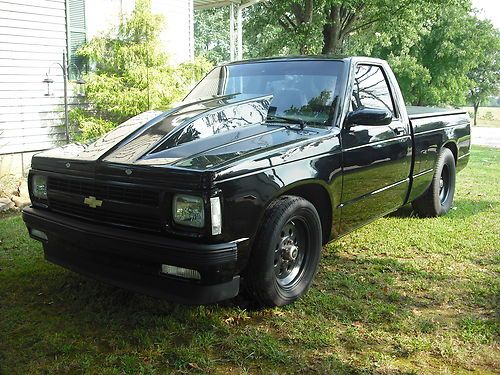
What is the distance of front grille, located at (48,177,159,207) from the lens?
3.06 m

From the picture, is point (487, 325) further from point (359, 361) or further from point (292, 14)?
point (292, 14)

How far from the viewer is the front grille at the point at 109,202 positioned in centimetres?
306

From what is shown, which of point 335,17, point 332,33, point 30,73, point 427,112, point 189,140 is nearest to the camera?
point 189,140

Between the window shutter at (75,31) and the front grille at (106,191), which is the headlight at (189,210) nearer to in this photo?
the front grille at (106,191)

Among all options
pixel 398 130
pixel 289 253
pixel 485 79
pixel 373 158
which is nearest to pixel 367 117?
pixel 373 158

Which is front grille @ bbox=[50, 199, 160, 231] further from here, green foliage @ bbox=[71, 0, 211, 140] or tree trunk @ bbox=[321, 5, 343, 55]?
tree trunk @ bbox=[321, 5, 343, 55]

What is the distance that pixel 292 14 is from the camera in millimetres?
21375

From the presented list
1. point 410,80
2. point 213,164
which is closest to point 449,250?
point 213,164

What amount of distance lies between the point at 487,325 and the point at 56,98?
7978 mm

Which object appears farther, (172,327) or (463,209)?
(463,209)

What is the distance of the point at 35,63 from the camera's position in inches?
346

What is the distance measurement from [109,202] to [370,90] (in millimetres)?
2691

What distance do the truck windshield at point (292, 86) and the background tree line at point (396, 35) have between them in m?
12.3

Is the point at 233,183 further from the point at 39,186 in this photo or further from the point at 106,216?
the point at 39,186
